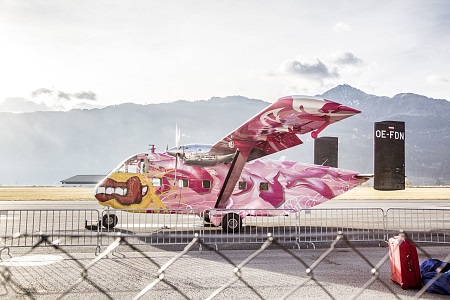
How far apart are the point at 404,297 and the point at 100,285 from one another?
15.8 ft

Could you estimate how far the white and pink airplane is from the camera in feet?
48.4

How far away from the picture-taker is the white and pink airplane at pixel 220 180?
14.8 metres

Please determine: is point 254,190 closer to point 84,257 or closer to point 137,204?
point 137,204

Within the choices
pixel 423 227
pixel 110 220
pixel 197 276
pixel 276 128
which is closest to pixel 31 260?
pixel 197 276

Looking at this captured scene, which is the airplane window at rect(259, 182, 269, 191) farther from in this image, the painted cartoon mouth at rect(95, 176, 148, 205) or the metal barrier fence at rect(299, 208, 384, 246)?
the painted cartoon mouth at rect(95, 176, 148, 205)

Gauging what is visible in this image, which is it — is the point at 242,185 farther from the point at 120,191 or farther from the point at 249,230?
the point at 120,191

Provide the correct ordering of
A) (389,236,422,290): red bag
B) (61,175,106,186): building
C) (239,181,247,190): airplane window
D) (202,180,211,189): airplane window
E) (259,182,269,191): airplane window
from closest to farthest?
1. (389,236,422,290): red bag
2. (202,180,211,189): airplane window
3. (239,181,247,190): airplane window
4. (259,182,269,191): airplane window
5. (61,175,106,186): building

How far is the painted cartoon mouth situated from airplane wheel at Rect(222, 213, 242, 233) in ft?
9.17

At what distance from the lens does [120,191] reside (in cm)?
1480

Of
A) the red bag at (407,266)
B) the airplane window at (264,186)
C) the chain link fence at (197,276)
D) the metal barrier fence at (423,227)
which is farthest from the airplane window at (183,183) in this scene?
the red bag at (407,266)

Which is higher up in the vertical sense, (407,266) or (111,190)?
(111,190)

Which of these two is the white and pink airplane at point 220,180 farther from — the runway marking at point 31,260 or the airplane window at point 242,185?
the runway marking at point 31,260

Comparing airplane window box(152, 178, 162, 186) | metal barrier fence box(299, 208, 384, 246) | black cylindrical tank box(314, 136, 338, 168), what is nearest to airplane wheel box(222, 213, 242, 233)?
metal barrier fence box(299, 208, 384, 246)

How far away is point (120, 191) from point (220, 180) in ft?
10.6
